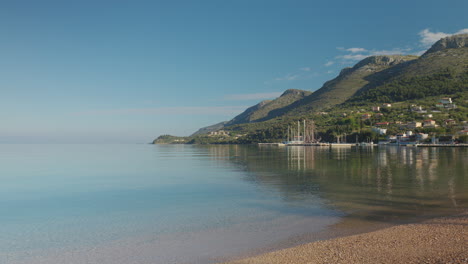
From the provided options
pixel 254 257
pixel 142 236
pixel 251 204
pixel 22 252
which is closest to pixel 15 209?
pixel 22 252

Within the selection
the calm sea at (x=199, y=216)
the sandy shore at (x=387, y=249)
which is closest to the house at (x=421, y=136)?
the calm sea at (x=199, y=216)

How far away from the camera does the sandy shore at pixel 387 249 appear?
33.9ft

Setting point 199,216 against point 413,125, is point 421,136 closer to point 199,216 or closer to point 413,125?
point 413,125

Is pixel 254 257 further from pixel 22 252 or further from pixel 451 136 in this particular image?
pixel 451 136

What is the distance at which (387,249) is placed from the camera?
11.2 metres

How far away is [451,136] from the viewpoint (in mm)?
126688

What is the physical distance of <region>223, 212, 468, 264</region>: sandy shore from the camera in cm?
1034

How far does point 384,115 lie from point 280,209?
18564cm

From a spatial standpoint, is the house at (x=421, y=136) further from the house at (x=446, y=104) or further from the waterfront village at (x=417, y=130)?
the house at (x=446, y=104)

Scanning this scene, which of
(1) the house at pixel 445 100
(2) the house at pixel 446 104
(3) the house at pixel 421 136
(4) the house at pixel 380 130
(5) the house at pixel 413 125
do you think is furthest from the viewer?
(1) the house at pixel 445 100

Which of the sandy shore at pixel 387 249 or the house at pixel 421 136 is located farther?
the house at pixel 421 136

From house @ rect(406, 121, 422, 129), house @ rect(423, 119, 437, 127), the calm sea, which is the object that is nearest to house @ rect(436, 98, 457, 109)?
house @ rect(423, 119, 437, 127)

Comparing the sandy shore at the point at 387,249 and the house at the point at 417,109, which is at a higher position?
the house at the point at 417,109

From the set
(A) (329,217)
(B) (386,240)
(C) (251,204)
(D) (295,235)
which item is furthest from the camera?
(C) (251,204)
